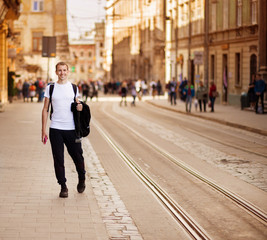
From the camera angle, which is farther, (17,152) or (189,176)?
(17,152)

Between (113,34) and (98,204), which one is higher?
(113,34)

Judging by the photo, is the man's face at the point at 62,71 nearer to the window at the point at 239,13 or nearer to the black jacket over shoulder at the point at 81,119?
the black jacket over shoulder at the point at 81,119

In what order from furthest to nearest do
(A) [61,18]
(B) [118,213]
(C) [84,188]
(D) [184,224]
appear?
(A) [61,18] → (C) [84,188] → (B) [118,213] → (D) [184,224]

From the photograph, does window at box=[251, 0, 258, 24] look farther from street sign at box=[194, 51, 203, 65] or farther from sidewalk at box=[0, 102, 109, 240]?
sidewalk at box=[0, 102, 109, 240]

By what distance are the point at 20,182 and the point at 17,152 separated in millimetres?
4743

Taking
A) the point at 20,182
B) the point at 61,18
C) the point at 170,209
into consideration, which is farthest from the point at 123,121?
the point at 61,18

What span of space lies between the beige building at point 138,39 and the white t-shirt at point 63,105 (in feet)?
213

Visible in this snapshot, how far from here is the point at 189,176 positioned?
40.3 feet

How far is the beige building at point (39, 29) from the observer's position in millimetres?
66812

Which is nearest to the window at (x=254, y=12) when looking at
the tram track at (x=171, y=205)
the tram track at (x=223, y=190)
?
the tram track at (x=223, y=190)

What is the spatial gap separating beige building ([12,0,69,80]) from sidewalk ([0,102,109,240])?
52.6 m

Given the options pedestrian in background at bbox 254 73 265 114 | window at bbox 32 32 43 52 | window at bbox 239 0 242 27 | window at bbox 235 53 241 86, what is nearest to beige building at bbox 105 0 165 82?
window at bbox 32 32 43 52

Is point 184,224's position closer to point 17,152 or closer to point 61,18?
point 17,152

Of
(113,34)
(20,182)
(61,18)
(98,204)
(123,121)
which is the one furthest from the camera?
(113,34)
